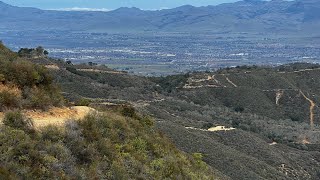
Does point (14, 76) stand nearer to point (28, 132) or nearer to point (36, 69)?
point (36, 69)

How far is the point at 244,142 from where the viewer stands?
37656 mm

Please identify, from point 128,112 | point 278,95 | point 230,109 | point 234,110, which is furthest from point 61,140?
point 278,95

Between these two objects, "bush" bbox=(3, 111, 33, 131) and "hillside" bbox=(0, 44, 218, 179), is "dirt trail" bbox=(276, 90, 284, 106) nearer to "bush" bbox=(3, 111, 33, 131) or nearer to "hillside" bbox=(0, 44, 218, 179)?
"hillside" bbox=(0, 44, 218, 179)

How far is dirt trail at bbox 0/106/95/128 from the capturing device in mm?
14562

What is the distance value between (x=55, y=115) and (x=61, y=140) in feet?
9.37

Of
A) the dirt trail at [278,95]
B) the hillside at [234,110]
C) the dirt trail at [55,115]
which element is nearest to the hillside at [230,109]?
the hillside at [234,110]

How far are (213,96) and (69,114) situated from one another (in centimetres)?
5459

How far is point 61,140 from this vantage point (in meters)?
13.2

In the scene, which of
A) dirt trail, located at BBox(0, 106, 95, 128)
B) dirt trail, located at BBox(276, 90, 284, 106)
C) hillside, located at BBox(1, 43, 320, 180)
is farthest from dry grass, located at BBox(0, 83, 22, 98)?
dirt trail, located at BBox(276, 90, 284, 106)

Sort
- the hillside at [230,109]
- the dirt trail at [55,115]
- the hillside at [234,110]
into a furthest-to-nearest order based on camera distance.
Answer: the hillside at [234,110] < the hillside at [230,109] < the dirt trail at [55,115]

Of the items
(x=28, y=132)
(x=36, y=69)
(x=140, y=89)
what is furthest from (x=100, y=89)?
(x=28, y=132)

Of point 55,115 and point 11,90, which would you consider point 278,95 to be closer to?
point 55,115

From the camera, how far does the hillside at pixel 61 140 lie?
11664 millimetres

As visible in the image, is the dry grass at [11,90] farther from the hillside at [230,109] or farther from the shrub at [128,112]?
the shrub at [128,112]
